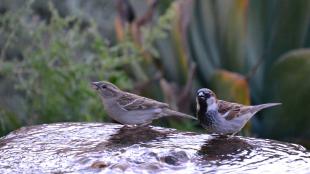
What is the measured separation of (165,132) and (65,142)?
0.61 m

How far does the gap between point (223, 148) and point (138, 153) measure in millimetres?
505

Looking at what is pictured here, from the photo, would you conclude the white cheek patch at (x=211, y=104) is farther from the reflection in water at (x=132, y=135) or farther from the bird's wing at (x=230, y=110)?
the reflection in water at (x=132, y=135)

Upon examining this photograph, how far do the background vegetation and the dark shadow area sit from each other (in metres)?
2.58

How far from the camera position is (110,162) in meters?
4.45

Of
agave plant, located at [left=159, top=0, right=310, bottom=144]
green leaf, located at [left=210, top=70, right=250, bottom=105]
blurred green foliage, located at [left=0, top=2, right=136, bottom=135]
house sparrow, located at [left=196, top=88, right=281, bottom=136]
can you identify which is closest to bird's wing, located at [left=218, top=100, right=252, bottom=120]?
house sparrow, located at [left=196, top=88, right=281, bottom=136]

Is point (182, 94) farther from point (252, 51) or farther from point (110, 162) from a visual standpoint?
point (110, 162)

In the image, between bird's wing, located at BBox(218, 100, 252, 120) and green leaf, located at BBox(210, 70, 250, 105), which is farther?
green leaf, located at BBox(210, 70, 250, 105)

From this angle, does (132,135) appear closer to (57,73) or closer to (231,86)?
(231,86)

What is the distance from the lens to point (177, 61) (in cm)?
857

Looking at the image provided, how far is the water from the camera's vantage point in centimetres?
442

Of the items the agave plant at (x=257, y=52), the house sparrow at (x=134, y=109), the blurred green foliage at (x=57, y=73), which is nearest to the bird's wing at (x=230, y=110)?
the house sparrow at (x=134, y=109)

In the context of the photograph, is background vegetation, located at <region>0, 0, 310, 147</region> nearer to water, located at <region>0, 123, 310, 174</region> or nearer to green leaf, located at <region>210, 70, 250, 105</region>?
green leaf, located at <region>210, 70, 250, 105</region>

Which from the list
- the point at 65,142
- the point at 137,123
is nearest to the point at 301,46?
the point at 137,123

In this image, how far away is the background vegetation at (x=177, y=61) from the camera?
799 cm
